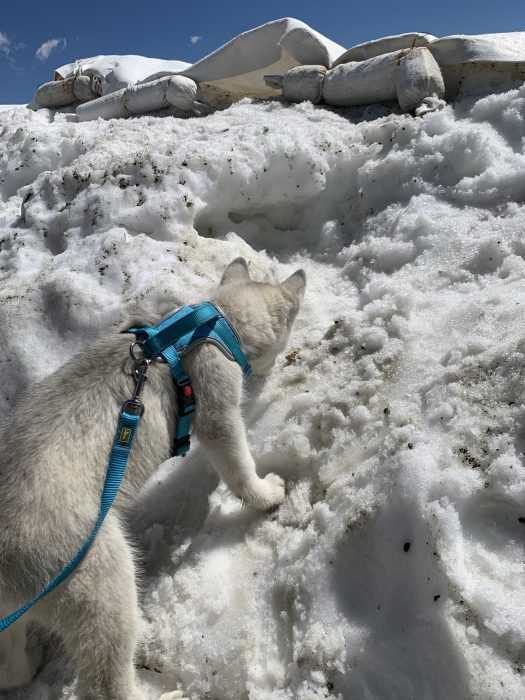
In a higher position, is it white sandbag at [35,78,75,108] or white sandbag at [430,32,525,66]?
white sandbag at [35,78,75,108]

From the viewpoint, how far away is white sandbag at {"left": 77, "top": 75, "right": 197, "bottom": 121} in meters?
7.36

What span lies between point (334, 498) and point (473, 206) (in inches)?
111

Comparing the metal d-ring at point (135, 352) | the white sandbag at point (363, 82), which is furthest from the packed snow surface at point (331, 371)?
the metal d-ring at point (135, 352)

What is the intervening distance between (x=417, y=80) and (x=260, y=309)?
3.70 m

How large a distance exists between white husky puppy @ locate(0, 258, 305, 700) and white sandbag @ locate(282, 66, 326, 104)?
4.72 metres

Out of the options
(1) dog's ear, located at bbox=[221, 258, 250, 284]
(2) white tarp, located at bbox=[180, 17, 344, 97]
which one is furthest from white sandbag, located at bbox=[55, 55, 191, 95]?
(1) dog's ear, located at bbox=[221, 258, 250, 284]

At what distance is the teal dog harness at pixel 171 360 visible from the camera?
2461 mm

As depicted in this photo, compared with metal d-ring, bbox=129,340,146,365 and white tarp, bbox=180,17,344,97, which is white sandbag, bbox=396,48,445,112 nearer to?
white tarp, bbox=180,17,344,97

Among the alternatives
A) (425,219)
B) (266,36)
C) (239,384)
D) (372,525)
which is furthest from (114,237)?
(266,36)

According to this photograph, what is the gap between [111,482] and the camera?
245cm

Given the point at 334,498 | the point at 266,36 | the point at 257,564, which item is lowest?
the point at 257,564

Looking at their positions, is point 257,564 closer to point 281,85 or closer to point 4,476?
point 4,476

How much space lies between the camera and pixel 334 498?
296 centimetres

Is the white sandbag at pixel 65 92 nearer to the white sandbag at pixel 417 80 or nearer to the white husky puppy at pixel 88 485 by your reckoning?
the white sandbag at pixel 417 80
